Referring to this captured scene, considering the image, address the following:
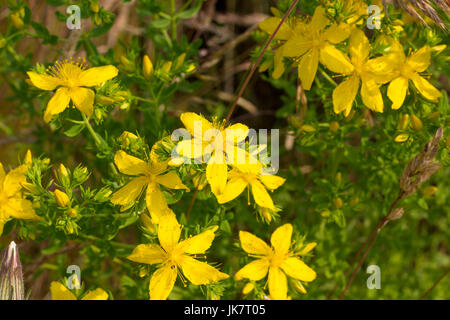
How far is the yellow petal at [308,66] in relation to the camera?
5.90 ft

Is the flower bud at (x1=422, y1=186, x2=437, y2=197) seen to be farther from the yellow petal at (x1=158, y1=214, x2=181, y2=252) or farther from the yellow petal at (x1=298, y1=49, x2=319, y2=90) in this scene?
the yellow petal at (x1=158, y1=214, x2=181, y2=252)

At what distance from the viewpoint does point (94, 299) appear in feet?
5.44

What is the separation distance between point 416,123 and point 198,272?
3.30 ft

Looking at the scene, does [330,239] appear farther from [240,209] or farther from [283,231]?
[283,231]

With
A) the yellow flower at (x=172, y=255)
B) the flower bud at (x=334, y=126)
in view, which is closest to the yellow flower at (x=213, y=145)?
the yellow flower at (x=172, y=255)

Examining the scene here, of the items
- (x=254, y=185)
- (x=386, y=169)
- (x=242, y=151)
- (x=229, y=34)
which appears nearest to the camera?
(x=242, y=151)

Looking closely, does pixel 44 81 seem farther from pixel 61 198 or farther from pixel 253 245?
pixel 253 245

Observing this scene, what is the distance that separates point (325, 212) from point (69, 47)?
1358 millimetres

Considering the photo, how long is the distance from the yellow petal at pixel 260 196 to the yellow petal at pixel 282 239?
133 millimetres

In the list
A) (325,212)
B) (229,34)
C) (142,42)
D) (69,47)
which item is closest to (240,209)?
(325,212)

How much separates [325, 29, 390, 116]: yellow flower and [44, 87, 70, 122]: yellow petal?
96cm

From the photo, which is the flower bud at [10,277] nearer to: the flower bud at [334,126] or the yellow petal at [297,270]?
the yellow petal at [297,270]

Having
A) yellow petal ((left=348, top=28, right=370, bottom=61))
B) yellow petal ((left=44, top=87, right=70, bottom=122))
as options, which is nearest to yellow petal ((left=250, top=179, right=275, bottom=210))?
yellow petal ((left=348, top=28, right=370, bottom=61))

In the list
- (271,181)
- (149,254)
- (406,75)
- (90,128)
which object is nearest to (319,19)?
(406,75)
